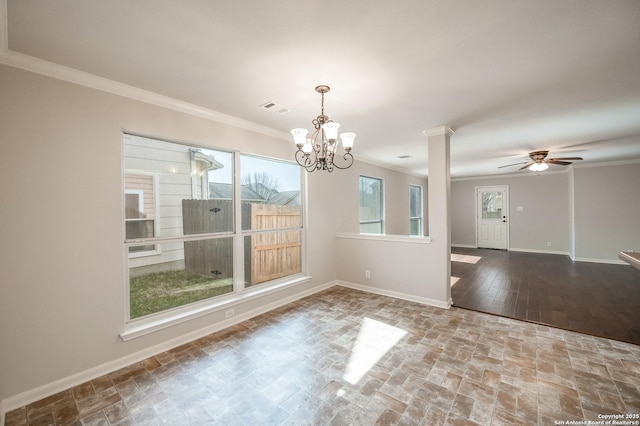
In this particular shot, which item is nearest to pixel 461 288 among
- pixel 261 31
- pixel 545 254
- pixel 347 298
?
A: pixel 347 298

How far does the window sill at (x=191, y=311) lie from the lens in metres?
2.53

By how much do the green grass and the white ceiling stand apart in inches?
76.1

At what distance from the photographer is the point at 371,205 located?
21.5ft

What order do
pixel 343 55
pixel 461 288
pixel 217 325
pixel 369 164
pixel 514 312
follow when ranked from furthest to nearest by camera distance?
pixel 369 164 < pixel 461 288 < pixel 514 312 < pixel 217 325 < pixel 343 55

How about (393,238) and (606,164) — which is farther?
(606,164)

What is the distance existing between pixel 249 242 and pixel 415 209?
694 centimetres

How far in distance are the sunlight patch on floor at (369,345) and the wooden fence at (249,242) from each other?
155cm

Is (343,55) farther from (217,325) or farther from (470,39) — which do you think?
(217,325)

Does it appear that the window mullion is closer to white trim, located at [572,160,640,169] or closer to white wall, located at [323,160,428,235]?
white wall, located at [323,160,428,235]

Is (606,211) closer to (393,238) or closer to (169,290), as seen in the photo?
(393,238)

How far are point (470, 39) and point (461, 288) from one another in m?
4.08

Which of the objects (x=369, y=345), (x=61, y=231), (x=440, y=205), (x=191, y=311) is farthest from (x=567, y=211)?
(x=61, y=231)

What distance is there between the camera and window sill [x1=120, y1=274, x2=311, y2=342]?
253cm

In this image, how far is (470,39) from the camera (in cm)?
179
